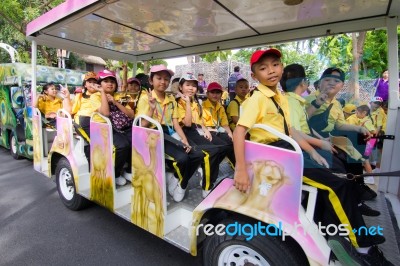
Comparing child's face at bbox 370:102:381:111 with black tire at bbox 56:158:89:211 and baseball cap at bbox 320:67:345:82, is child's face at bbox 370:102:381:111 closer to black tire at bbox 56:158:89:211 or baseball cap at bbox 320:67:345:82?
baseball cap at bbox 320:67:345:82

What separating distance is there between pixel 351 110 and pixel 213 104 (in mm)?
1749

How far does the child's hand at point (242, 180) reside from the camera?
1668 millimetres

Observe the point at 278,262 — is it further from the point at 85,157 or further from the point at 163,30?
the point at 163,30

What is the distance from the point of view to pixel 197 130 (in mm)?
3148

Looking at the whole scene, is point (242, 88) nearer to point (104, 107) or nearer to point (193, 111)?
point (193, 111)

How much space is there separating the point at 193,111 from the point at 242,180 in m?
1.67

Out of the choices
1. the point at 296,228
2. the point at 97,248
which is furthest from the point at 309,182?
the point at 97,248

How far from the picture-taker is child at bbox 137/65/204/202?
2389mm

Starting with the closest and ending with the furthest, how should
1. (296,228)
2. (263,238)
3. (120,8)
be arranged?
(296,228) → (263,238) → (120,8)

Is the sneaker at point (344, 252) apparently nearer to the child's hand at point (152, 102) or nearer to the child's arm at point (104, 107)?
the child's hand at point (152, 102)

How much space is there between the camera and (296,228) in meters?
1.51

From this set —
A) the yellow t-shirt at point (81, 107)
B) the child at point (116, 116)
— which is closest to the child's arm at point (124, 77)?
the yellow t-shirt at point (81, 107)

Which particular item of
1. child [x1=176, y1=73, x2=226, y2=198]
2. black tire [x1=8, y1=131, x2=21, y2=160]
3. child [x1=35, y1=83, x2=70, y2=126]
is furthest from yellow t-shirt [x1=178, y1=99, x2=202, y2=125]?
black tire [x1=8, y1=131, x2=21, y2=160]

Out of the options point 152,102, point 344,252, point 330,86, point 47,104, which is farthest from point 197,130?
point 47,104
